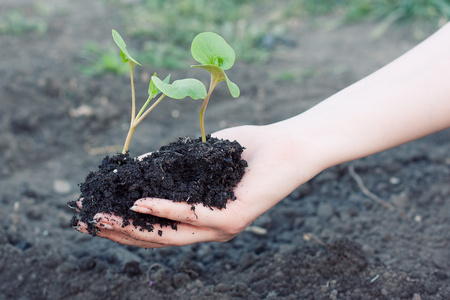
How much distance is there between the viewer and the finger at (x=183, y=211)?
1163 mm

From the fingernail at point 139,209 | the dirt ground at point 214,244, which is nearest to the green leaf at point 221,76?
the fingernail at point 139,209

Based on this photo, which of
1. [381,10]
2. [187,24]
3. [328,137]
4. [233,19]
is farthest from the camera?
[233,19]

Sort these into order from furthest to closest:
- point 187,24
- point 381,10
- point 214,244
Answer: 1. point 381,10
2. point 187,24
3. point 214,244

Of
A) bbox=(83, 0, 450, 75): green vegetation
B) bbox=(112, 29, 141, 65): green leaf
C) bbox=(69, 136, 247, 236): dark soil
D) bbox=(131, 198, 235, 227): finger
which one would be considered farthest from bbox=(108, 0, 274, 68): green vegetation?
bbox=(131, 198, 235, 227): finger

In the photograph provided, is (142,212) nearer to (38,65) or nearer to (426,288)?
(426,288)

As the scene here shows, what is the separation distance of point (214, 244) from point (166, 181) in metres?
0.72

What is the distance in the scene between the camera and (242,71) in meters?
3.58

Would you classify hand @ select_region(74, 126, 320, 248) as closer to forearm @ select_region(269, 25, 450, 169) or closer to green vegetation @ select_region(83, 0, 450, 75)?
forearm @ select_region(269, 25, 450, 169)

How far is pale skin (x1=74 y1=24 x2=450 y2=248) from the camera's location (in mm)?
1268

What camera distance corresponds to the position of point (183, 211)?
3.92 feet


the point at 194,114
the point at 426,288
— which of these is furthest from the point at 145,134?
the point at 426,288

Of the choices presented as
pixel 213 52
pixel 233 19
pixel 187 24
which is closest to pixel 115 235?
pixel 213 52

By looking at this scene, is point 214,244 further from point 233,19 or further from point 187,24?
point 233,19

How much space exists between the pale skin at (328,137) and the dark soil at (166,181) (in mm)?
30
